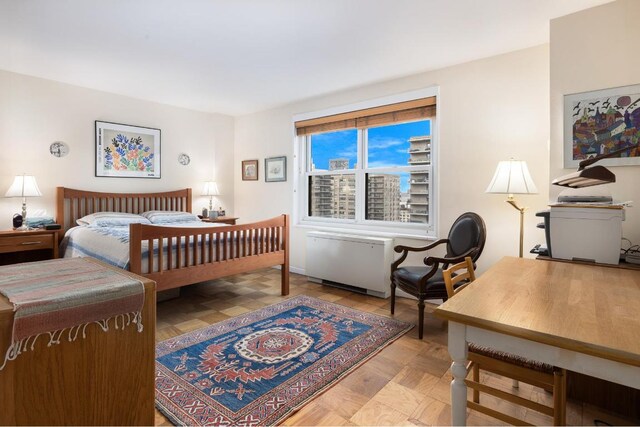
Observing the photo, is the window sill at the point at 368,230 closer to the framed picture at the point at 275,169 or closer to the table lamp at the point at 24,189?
the framed picture at the point at 275,169

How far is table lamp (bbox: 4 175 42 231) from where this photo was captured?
335 cm

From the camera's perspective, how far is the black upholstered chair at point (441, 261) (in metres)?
2.66

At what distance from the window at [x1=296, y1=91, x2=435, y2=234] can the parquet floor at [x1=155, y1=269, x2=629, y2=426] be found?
3.55ft

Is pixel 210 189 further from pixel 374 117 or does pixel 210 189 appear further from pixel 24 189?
pixel 374 117

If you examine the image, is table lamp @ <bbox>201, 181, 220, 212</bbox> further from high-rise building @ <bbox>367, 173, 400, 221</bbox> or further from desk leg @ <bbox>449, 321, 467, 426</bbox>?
desk leg @ <bbox>449, 321, 467, 426</bbox>

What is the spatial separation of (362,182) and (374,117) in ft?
2.56

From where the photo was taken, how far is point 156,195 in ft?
15.1

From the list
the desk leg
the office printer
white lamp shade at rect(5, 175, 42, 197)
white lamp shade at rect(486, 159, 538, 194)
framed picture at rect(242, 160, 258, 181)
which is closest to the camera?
the desk leg

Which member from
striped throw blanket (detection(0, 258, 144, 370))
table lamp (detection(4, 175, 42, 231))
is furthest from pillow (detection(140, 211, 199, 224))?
striped throw blanket (detection(0, 258, 144, 370))

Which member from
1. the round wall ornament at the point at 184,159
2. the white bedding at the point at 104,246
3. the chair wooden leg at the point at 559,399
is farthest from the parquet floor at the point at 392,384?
the round wall ornament at the point at 184,159

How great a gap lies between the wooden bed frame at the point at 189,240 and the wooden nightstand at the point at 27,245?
21 centimetres

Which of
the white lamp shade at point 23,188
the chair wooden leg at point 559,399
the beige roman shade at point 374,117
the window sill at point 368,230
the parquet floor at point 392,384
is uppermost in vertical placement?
the beige roman shade at point 374,117

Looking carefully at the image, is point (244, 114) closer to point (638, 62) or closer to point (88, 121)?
point (88, 121)

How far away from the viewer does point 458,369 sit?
116 cm
